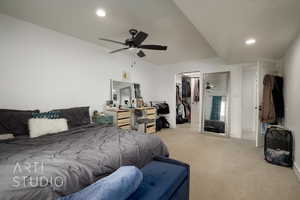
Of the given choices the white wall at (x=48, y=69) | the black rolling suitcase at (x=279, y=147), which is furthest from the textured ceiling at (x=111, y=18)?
the black rolling suitcase at (x=279, y=147)

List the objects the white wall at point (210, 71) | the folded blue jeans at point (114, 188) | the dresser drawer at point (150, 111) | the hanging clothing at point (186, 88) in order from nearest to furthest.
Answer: the folded blue jeans at point (114, 188)
the white wall at point (210, 71)
the dresser drawer at point (150, 111)
the hanging clothing at point (186, 88)

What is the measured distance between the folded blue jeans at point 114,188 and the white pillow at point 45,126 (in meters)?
1.68

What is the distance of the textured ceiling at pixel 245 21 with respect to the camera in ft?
5.31

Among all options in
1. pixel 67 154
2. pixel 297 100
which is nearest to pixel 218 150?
pixel 297 100

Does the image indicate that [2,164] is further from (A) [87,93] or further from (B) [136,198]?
(A) [87,93]

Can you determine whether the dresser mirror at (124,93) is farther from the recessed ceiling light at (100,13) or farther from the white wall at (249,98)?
the white wall at (249,98)

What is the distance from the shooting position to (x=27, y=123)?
87.0 inches

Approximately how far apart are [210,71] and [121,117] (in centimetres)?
320

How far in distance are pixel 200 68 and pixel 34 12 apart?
4.43m

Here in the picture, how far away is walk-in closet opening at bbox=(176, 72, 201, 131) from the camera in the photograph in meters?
6.33

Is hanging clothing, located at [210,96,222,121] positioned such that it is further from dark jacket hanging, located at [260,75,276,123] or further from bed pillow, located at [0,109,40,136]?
bed pillow, located at [0,109,40,136]

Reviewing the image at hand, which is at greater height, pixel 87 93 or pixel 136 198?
pixel 87 93

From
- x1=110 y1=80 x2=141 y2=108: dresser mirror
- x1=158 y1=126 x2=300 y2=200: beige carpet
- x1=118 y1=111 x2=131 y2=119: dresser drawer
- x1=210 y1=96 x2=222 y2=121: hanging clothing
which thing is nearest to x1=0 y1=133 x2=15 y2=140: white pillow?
x1=118 y1=111 x2=131 y2=119: dresser drawer

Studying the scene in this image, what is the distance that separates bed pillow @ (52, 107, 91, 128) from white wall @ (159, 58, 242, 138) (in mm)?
3348
